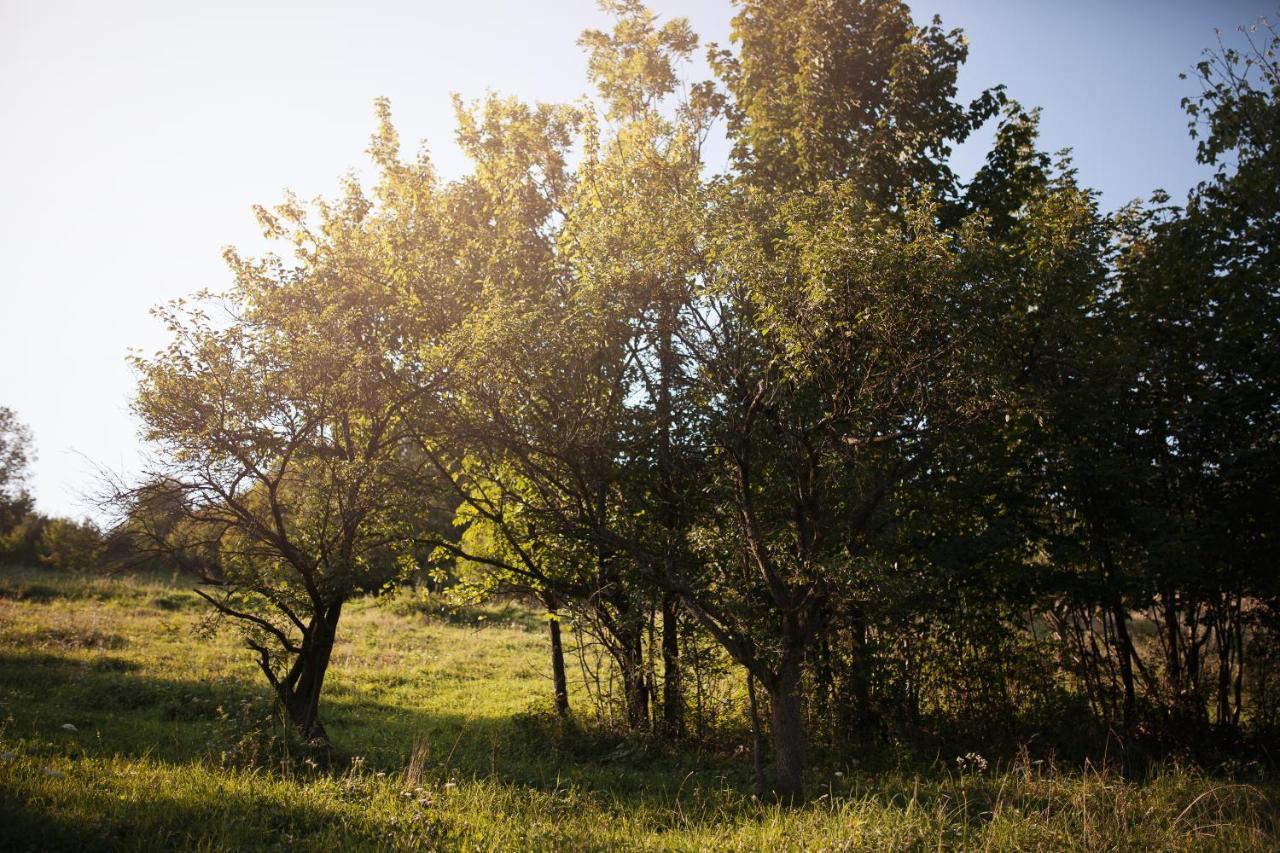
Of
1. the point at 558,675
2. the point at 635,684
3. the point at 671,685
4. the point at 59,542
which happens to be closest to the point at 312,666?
the point at 558,675

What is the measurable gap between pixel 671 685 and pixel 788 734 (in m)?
4.03

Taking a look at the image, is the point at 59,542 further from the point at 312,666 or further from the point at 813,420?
the point at 813,420

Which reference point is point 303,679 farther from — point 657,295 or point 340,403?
point 657,295

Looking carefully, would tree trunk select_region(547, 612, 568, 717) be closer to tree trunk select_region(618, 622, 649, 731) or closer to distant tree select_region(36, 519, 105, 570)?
tree trunk select_region(618, 622, 649, 731)

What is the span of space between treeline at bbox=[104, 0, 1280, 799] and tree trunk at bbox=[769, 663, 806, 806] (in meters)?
0.06

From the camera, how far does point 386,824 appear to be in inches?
256

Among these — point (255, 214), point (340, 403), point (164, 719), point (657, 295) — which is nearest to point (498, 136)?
point (255, 214)

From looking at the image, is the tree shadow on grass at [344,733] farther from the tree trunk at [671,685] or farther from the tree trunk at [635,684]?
the tree trunk at [671,685]

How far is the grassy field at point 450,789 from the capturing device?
614 centimetres

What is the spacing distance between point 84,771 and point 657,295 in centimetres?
830

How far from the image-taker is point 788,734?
886 centimetres

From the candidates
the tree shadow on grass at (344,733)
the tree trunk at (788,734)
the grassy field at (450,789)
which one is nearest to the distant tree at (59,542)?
the tree shadow on grass at (344,733)

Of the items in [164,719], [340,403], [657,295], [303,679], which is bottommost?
[164,719]

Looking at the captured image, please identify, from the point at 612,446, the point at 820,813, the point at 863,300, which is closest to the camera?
the point at 820,813
